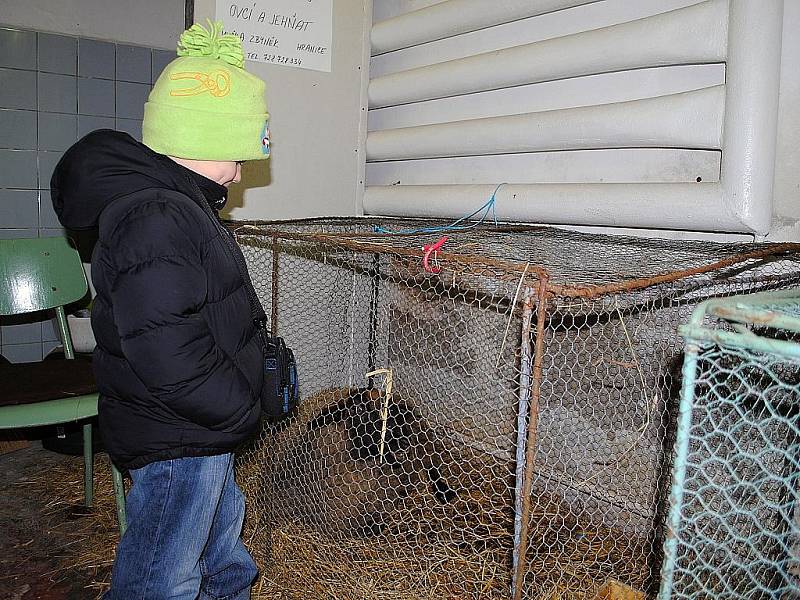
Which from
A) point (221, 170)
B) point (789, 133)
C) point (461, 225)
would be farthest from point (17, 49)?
point (789, 133)

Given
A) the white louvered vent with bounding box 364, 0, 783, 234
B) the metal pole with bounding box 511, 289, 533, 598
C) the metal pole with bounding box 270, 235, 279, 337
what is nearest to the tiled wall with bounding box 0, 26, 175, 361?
the white louvered vent with bounding box 364, 0, 783, 234

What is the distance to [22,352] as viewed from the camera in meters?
3.55

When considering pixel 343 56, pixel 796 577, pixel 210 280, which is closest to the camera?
pixel 210 280

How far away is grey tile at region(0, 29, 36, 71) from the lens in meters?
3.34

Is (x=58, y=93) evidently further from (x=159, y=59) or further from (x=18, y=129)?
(x=159, y=59)

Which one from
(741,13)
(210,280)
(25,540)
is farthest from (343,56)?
(25,540)

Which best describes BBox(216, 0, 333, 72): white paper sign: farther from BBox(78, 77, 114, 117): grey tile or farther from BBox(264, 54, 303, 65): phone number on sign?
BBox(78, 77, 114, 117): grey tile

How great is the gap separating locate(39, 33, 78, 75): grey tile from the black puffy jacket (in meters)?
2.59

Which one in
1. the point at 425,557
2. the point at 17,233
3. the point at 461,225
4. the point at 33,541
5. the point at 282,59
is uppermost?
the point at 282,59

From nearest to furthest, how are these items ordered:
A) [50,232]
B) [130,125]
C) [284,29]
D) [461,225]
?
[461,225] < [284,29] < [50,232] < [130,125]

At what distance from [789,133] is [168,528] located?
1.62m

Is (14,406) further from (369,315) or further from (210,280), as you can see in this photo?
(369,315)

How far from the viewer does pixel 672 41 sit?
1.69 m

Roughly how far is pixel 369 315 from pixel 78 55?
221 centimetres
